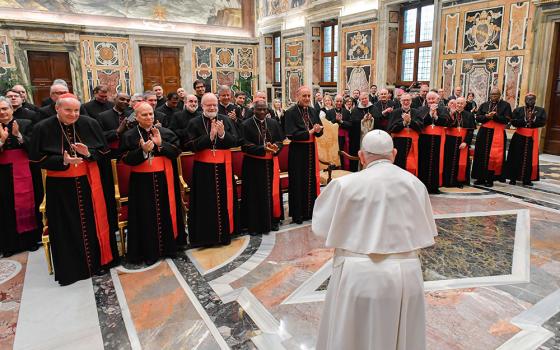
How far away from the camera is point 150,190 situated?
407cm

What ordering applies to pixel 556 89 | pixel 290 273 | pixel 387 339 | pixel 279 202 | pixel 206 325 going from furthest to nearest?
pixel 556 89, pixel 279 202, pixel 290 273, pixel 206 325, pixel 387 339

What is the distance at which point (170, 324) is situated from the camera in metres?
3.11

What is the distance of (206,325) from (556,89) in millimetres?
9187

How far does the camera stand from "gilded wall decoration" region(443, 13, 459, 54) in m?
9.12

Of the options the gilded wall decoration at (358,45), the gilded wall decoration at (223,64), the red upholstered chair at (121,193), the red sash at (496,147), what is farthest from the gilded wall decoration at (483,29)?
the gilded wall decoration at (223,64)

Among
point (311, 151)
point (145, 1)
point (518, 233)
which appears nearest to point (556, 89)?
point (518, 233)

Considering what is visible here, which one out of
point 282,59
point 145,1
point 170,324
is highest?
point 145,1

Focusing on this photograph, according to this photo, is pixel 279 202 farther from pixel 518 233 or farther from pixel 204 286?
pixel 518 233

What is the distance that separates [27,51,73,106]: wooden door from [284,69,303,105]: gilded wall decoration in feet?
24.7

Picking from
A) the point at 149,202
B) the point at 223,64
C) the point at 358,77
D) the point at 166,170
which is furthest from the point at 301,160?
the point at 223,64

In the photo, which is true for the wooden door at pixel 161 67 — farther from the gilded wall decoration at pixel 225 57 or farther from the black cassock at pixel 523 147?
the black cassock at pixel 523 147

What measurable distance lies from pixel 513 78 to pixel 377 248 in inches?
327

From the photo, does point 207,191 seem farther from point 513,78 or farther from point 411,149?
point 513,78

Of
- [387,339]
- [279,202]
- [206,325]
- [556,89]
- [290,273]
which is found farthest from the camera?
[556,89]
